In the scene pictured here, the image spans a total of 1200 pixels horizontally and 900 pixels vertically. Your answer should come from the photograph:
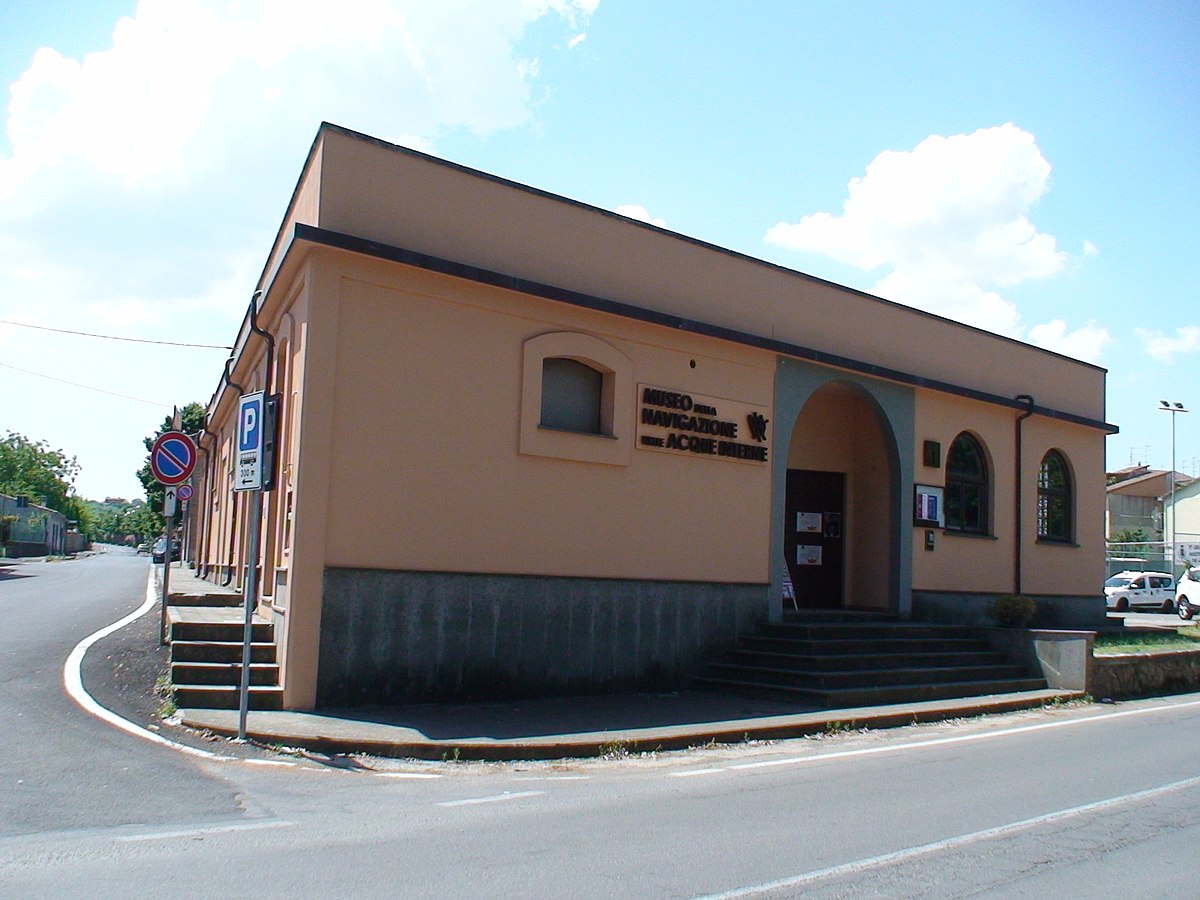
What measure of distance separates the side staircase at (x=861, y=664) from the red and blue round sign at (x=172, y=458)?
719 cm

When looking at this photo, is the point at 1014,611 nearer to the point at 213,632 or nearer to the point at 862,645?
the point at 862,645

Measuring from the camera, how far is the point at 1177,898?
589 cm

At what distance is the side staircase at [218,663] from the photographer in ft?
35.3

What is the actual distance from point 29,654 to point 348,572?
5.38 meters

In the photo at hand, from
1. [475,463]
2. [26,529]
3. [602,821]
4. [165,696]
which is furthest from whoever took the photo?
[26,529]

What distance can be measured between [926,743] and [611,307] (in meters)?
6.29

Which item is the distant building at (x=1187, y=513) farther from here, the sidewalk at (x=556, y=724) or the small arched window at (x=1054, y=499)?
the sidewalk at (x=556, y=724)

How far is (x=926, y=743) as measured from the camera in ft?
37.5

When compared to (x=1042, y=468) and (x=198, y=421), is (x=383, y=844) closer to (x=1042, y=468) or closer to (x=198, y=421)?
(x=1042, y=468)

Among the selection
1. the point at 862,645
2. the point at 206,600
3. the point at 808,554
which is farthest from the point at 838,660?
the point at 206,600

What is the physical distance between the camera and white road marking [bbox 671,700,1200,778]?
9805 millimetres

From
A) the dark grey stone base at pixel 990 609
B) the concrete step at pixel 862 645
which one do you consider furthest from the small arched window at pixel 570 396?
the dark grey stone base at pixel 990 609

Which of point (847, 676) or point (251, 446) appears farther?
point (847, 676)

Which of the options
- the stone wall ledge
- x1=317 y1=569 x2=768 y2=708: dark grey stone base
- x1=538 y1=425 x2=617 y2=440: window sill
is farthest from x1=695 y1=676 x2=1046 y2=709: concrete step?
x1=538 y1=425 x2=617 y2=440: window sill
